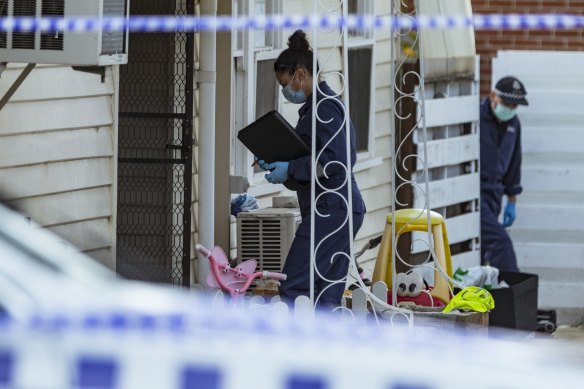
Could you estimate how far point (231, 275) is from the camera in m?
8.61

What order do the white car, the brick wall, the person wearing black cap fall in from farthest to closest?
the brick wall
the person wearing black cap
the white car

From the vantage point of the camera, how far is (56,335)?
98.3 inches

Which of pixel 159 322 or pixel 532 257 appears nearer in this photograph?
pixel 159 322

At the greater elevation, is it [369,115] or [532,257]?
[369,115]

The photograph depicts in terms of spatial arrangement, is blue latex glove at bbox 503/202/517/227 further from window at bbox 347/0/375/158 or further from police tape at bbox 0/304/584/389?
police tape at bbox 0/304/584/389

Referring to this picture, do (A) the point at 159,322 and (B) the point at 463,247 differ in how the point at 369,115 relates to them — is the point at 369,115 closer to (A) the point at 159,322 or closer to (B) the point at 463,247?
(B) the point at 463,247

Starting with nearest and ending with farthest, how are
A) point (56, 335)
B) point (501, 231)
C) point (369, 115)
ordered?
1. point (56, 335)
2. point (369, 115)
3. point (501, 231)

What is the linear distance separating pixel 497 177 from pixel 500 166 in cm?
12

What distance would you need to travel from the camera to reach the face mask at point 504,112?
13.1 metres

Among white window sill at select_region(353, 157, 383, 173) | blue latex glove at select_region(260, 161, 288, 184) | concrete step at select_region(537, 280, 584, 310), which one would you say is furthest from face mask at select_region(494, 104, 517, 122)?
blue latex glove at select_region(260, 161, 288, 184)

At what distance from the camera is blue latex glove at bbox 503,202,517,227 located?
1338cm

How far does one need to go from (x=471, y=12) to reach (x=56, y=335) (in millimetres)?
11621

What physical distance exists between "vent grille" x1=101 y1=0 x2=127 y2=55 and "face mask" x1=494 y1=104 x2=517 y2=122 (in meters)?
7.04

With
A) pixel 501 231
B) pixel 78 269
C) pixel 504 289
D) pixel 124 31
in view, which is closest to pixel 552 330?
pixel 504 289
